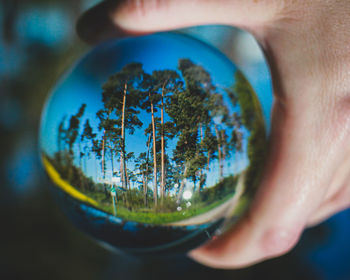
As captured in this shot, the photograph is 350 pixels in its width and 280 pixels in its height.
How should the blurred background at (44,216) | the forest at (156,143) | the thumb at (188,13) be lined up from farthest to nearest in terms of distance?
the blurred background at (44,216) → the thumb at (188,13) → the forest at (156,143)

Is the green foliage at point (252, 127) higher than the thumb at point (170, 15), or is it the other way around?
the thumb at point (170, 15)

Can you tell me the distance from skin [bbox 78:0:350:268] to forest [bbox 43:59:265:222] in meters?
0.12

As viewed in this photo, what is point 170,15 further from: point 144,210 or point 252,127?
point 144,210

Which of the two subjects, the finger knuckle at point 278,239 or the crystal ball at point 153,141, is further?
the finger knuckle at point 278,239

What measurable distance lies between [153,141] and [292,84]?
1.00 ft

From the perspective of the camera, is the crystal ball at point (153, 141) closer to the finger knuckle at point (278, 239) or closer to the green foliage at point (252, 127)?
the green foliage at point (252, 127)

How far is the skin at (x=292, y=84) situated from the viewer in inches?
19.9

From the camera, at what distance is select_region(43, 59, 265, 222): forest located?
45 centimetres

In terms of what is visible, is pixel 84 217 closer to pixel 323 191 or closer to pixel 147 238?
pixel 147 238

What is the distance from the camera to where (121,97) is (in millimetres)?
468

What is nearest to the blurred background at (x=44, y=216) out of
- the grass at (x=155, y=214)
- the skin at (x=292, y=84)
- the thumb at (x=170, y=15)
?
the thumb at (x=170, y=15)

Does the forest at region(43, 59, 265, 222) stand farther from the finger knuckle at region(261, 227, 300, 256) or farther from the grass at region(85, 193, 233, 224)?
the finger knuckle at region(261, 227, 300, 256)

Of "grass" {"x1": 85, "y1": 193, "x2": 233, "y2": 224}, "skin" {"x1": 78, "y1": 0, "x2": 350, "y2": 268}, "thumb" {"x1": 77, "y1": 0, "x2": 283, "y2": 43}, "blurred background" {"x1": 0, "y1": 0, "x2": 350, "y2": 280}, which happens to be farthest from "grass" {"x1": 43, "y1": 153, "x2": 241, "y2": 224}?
"blurred background" {"x1": 0, "y1": 0, "x2": 350, "y2": 280}

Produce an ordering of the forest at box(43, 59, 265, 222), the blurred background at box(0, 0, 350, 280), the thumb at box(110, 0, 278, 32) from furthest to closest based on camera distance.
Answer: the blurred background at box(0, 0, 350, 280) < the thumb at box(110, 0, 278, 32) < the forest at box(43, 59, 265, 222)
